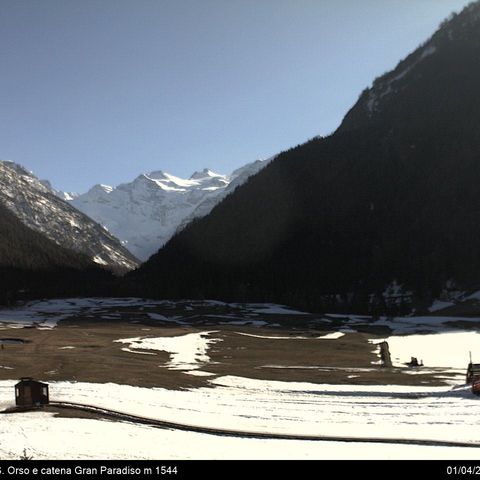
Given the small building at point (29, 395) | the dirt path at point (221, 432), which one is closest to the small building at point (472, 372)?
the dirt path at point (221, 432)

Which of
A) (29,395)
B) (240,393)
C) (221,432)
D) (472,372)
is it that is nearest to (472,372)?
(472,372)

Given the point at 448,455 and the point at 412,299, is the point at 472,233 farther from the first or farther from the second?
the point at 448,455

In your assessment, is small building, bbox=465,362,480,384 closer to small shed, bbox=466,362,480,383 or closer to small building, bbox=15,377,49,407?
small shed, bbox=466,362,480,383

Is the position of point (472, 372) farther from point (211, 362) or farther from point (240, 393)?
point (211, 362)

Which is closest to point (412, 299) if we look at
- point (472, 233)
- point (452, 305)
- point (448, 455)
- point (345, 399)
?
point (452, 305)

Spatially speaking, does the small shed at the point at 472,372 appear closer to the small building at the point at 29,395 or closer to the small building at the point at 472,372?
the small building at the point at 472,372

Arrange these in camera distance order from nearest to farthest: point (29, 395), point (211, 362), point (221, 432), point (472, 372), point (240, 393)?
point (221, 432) < point (29, 395) < point (240, 393) < point (472, 372) < point (211, 362)
